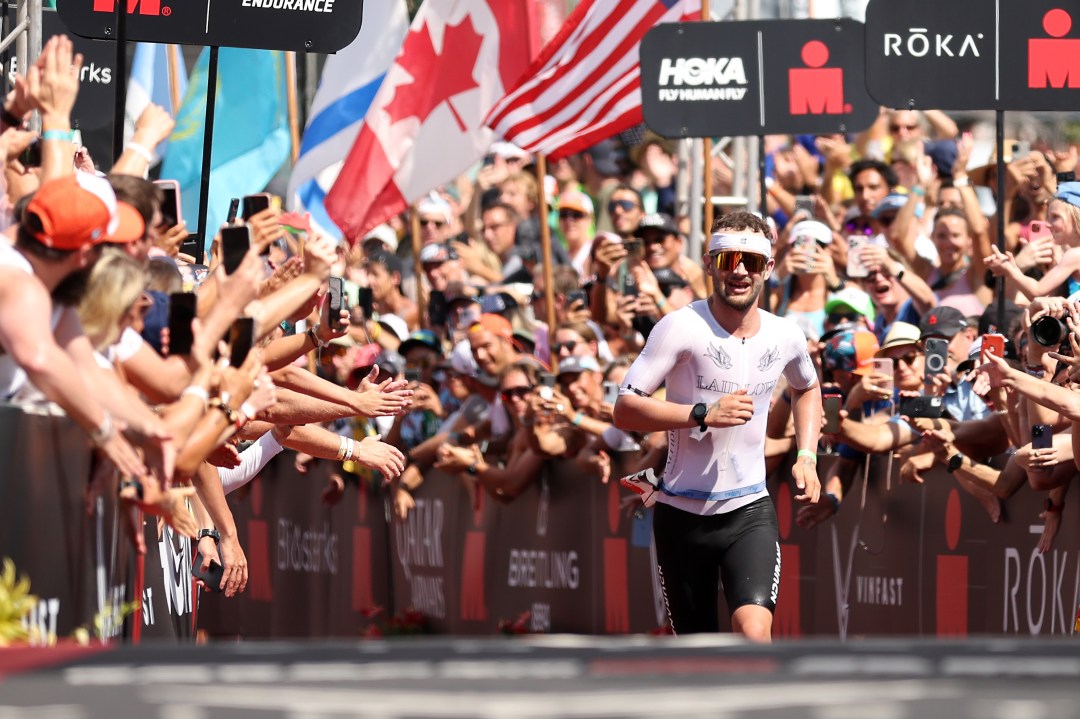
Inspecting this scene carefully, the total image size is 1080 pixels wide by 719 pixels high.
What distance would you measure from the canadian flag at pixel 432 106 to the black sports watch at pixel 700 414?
20.6ft

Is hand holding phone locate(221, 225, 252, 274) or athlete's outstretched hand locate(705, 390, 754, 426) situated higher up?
hand holding phone locate(221, 225, 252, 274)

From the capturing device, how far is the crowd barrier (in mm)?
6430

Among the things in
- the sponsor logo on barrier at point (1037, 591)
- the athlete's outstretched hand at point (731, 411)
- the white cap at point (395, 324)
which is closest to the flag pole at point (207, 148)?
the athlete's outstretched hand at point (731, 411)

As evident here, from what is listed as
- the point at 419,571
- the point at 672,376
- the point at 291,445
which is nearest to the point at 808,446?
the point at 672,376

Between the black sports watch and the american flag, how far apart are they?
223 inches

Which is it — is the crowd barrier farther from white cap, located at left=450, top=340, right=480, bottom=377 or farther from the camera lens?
the camera lens

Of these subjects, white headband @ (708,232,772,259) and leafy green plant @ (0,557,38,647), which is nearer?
leafy green plant @ (0,557,38,647)

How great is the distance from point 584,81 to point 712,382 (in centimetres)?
564

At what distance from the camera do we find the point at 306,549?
1781cm

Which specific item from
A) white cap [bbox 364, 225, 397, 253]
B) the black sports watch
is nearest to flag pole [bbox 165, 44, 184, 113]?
white cap [bbox 364, 225, 397, 253]

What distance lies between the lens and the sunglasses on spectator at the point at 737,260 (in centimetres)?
944

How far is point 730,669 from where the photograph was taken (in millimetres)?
4824

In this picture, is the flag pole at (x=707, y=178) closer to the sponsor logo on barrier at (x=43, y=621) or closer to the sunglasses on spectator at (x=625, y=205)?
the sunglasses on spectator at (x=625, y=205)

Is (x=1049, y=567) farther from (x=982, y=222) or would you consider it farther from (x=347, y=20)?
(x=347, y=20)
